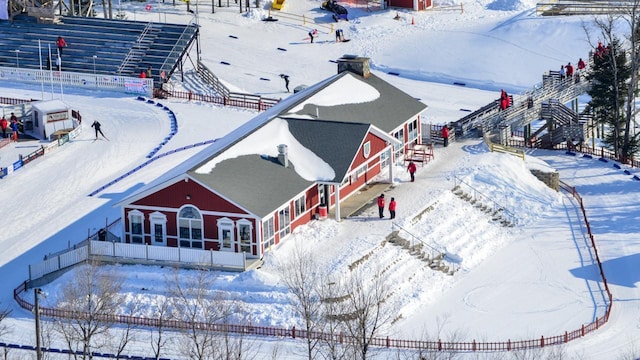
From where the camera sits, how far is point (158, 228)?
60.2m

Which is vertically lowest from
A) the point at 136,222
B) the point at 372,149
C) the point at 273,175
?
the point at 136,222

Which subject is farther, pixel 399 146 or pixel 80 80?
pixel 80 80

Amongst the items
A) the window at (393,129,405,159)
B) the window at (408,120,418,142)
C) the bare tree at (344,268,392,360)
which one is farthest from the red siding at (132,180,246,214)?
the window at (408,120,418,142)

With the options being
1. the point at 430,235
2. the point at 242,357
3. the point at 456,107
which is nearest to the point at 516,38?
the point at 456,107

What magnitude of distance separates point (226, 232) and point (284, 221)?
109 inches

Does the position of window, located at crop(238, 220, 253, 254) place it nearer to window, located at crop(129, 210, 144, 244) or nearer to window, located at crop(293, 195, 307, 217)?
window, located at crop(293, 195, 307, 217)

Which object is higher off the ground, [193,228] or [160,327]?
[193,228]

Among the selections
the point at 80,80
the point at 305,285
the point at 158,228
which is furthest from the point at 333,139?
the point at 80,80

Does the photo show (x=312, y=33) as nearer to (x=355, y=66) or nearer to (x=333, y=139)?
(x=355, y=66)

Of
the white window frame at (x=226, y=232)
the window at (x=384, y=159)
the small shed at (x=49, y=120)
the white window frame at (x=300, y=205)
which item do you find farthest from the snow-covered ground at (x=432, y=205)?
the small shed at (x=49, y=120)

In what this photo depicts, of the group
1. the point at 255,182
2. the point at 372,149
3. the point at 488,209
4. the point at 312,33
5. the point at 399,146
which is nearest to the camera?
the point at 255,182

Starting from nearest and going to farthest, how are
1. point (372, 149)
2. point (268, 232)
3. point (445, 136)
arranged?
point (268, 232), point (372, 149), point (445, 136)

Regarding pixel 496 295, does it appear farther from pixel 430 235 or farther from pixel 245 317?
pixel 245 317

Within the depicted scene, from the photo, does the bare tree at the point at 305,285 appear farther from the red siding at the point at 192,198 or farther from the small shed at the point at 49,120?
the small shed at the point at 49,120
